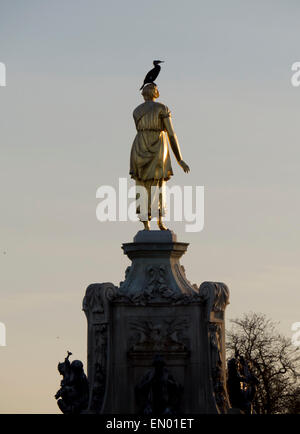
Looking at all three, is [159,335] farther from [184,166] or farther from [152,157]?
[152,157]

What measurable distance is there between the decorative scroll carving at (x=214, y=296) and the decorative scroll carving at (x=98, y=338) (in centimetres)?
243

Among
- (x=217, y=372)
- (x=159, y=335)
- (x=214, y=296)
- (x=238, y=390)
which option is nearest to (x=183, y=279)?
(x=214, y=296)

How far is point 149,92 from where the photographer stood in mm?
57562

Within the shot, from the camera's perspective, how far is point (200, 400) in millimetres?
55156

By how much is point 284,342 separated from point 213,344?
2079cm

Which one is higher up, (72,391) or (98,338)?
(98,338)

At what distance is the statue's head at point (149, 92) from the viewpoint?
189 feet

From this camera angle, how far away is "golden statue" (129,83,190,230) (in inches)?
2250

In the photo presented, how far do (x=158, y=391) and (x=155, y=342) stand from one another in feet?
5.09

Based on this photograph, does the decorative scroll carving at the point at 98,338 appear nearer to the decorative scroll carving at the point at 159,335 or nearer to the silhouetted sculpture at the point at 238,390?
the decorative scroll carving at the point at 159,335

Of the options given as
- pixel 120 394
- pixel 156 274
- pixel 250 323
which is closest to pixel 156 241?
pixel 156 274
